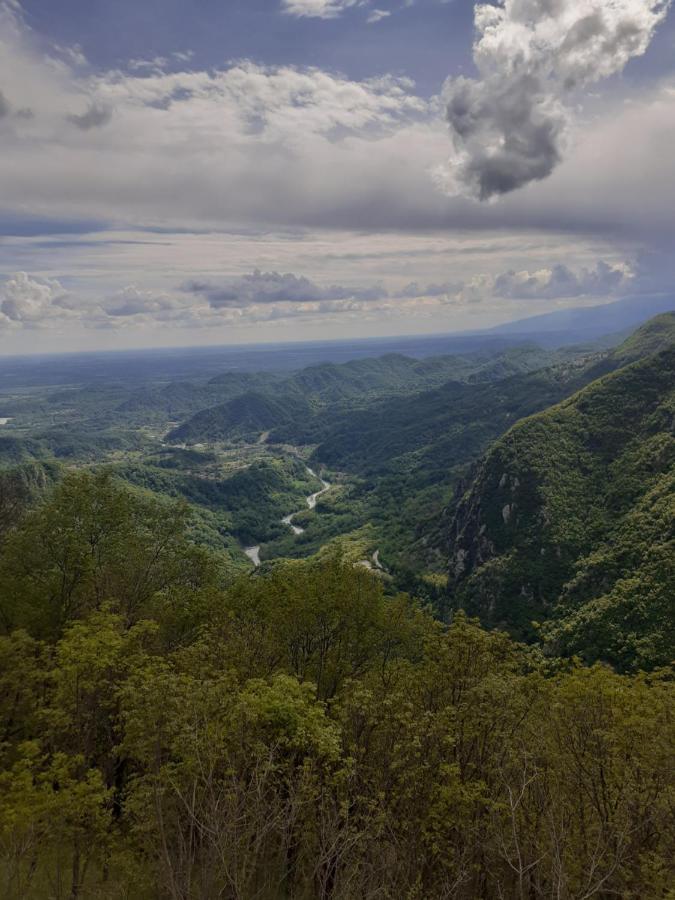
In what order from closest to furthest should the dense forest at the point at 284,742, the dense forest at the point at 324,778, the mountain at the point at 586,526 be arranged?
the dense forest at the point at 324,778
the dense forest at the point at 284,742
the mountain at the point at 586,526

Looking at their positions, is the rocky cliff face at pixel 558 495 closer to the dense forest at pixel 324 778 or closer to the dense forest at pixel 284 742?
the dense forest at pixel 284 742

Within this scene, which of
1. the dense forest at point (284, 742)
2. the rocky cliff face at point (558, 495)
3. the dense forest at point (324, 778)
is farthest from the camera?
the rocky cliff face at point (558, 495)

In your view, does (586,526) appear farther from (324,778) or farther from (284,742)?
(284,742)

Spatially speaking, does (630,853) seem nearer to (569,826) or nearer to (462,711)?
(569,826)

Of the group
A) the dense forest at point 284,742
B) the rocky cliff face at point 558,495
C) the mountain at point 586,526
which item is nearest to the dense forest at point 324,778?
the dense forest at point 284,742

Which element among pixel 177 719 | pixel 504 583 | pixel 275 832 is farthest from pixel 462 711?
pixel 504 583

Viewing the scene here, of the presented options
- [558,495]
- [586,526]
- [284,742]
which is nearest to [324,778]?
[284,742]

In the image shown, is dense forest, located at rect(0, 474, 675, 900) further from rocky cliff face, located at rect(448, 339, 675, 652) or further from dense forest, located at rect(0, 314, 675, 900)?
rocky cliff face, located at rect(448, 339, 675, 652)

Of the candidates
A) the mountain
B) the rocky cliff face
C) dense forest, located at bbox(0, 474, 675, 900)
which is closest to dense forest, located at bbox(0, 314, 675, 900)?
dense forest, located at bbox(0, 474, 675, 900)
